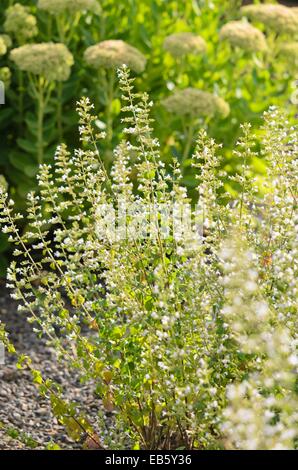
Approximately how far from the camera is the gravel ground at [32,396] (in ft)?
10.8

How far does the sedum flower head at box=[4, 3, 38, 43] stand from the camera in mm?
4449

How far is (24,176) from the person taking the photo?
15.2ft

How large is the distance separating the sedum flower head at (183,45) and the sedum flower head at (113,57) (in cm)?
24

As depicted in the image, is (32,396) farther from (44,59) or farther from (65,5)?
(65,5)

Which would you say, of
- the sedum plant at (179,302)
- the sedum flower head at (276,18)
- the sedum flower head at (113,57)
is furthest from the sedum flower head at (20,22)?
the sedum plant at (179,302)

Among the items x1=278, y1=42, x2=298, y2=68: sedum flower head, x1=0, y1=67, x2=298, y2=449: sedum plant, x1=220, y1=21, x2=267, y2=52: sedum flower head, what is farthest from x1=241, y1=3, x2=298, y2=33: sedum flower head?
x1=0, y1=67, x2=298, y2=449: sedum plant

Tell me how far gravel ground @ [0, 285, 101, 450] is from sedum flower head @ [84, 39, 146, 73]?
1.26m

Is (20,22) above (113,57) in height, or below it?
above

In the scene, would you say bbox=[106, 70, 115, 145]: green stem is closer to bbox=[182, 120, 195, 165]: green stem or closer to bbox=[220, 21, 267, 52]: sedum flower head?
bbox=[182, 120, 195, 165]: green stem

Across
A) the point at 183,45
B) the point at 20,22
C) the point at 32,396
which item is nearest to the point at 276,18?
the point at 183,45

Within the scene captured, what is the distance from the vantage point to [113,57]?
4.23 meters

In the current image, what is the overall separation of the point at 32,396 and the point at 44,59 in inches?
59.1
